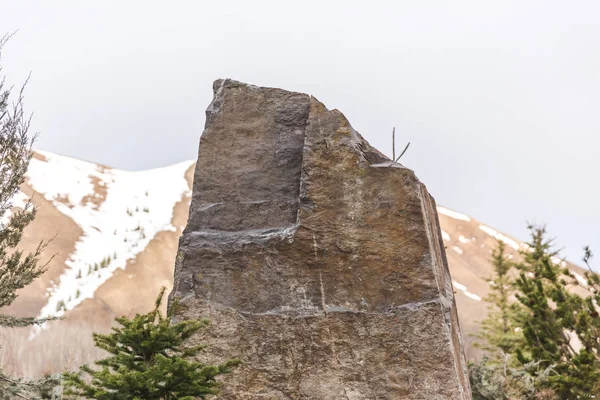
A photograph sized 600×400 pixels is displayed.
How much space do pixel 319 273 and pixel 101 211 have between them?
24.0 metres

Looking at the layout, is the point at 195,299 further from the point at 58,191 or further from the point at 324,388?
the point at 58,191

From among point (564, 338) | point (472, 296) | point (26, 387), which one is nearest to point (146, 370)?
point (26, 387)

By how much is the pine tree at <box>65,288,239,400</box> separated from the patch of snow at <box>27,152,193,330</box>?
18.0 m

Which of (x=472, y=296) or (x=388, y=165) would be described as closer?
(x=388, y=165)

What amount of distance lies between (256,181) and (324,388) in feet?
7.73

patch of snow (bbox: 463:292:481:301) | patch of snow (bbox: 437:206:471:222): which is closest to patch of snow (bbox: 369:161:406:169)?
patch of snow (bbox: 463:292:481:301)

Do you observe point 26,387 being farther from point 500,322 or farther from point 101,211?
point 101,211

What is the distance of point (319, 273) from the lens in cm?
645

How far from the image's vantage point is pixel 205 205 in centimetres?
706

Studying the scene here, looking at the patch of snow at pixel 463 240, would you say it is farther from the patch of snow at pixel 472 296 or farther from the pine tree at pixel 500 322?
the pine tree at pixel 500 322

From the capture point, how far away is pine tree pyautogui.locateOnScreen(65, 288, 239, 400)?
4.52 meters

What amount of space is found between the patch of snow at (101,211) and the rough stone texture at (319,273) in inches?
650

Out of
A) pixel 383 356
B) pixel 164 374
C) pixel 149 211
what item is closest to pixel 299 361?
pixel 383 356

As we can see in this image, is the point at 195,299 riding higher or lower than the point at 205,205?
lower
